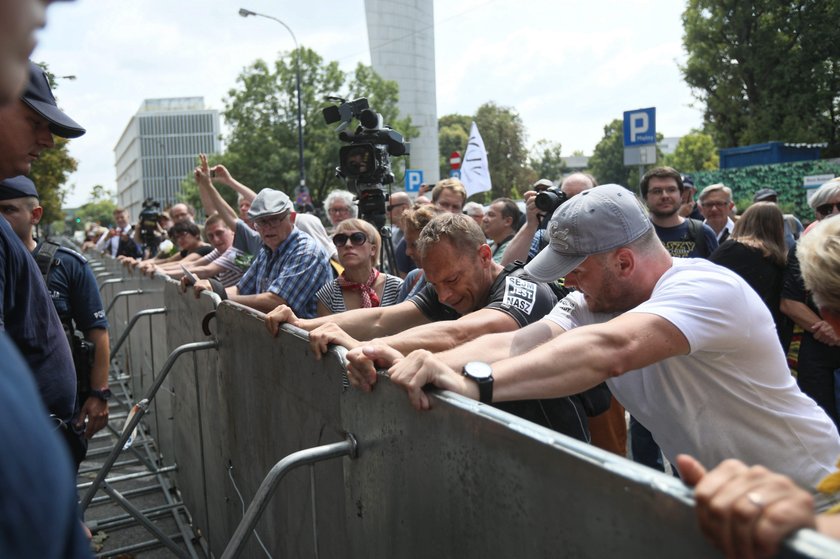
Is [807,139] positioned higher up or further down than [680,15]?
further down

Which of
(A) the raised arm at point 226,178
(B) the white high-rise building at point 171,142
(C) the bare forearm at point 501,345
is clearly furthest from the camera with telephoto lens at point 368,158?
(B) the white high-rise building at point 171,142

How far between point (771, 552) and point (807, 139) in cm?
3765

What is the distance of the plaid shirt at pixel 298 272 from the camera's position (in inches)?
179

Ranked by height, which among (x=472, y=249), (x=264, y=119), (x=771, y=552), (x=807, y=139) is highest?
(x=264, y=119)

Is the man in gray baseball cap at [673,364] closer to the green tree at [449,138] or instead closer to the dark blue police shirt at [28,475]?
the dark blue police shirt at [28,475]

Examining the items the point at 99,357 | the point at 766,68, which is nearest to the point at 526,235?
the point at 99,357

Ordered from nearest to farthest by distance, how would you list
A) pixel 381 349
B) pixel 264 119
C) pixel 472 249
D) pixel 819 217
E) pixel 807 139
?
pixel 381 349
pixel 472 249
pixel 819 217
pixel 807 139
pixel 264 119

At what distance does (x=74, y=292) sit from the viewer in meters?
3.82

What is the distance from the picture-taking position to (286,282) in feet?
14.9

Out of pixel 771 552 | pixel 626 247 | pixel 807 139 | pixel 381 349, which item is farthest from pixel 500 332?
pixel 807 139

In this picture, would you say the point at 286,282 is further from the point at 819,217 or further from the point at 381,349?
the point at 819,217

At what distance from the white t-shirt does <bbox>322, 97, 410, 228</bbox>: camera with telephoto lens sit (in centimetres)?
361

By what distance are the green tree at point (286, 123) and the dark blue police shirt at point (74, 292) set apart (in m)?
36.3

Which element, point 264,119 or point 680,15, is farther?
point 264,119
